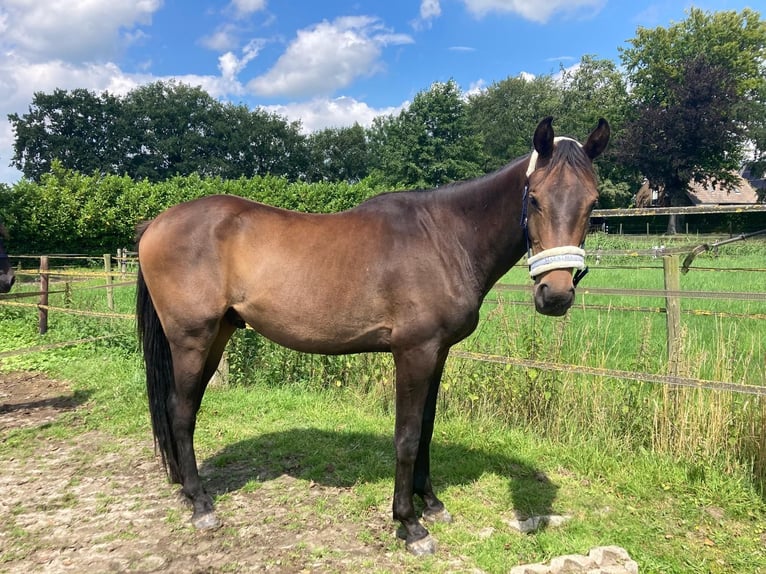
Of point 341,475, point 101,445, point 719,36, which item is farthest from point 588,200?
point 719,36

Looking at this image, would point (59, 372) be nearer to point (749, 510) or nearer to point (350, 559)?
point (350, 559)

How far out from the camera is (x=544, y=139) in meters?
2.21

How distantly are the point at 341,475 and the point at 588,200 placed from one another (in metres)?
2.65

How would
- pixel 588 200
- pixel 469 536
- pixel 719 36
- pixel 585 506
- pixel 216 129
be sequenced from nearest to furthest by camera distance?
1. pixel 588 200
2. pixel 469 536
3. pixel 585 506
4. pixel 719 36
5. pixel 216 129

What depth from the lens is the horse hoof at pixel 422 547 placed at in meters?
2.56

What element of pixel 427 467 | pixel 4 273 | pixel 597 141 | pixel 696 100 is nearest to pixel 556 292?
pixel 597 141

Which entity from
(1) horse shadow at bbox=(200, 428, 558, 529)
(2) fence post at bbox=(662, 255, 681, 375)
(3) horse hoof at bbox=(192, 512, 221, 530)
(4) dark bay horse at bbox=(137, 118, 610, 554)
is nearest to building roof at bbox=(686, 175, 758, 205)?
(2) fence post at bbox=(662, 255, 681, 375)

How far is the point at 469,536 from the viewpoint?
107 inches

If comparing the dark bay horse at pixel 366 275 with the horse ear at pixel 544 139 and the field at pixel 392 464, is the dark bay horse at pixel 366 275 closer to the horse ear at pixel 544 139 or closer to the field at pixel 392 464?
the horse ear at pixel 544 139

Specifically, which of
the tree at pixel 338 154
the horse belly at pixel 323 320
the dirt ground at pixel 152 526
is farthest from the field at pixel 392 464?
the tree at pixel 338 154

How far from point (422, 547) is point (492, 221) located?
1905 millimetres

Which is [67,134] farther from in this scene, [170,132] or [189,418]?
[189,418]

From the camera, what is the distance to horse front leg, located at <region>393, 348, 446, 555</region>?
2.55m

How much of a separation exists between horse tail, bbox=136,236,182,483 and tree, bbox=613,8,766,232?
3544cm
